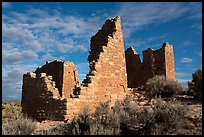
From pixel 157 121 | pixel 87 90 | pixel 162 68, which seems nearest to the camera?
pixel 157 121

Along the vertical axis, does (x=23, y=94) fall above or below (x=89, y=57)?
below

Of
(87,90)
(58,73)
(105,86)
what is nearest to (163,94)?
(105,86)

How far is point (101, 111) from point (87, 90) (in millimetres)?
1570

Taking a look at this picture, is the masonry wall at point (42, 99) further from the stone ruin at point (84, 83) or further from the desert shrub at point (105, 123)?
the desert shrub at point (105, 123)

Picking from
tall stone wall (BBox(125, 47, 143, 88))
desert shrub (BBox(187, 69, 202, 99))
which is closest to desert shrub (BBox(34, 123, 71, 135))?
desert shrub (BBox(187, 69, 202, 99))

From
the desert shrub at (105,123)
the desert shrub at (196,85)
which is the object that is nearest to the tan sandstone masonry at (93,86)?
the desert shrub at (105,123)

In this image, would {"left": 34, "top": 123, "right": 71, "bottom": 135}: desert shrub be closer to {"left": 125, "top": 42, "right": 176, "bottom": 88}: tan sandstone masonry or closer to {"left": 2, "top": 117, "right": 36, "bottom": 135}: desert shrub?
{"left": 2, "top": 117, "right": 36, "bottom": 135}: desert shrub

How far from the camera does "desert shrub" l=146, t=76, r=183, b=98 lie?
1700cm

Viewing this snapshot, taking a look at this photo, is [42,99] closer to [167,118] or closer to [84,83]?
[84,83]

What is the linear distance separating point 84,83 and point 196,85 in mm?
7154

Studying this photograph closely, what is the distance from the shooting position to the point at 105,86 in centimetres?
1449

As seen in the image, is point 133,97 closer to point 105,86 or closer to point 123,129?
point 105,86

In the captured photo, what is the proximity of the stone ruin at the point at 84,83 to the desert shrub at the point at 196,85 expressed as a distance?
3.73 m

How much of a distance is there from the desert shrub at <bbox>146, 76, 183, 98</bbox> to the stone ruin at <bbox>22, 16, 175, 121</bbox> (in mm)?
1558
